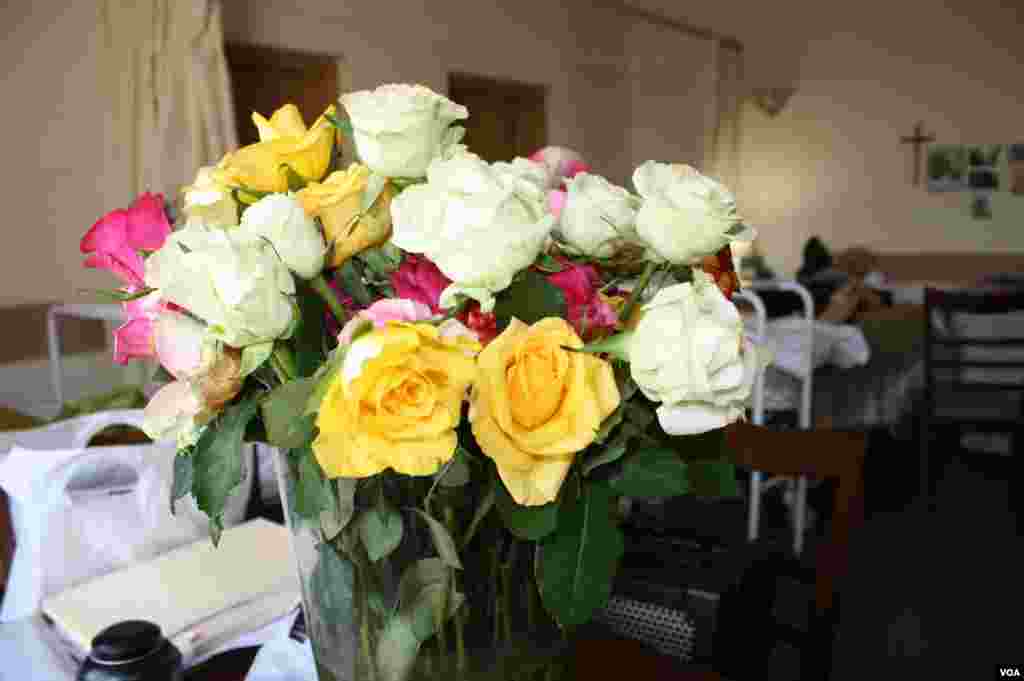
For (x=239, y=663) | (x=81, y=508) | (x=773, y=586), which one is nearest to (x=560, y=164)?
(x=239, y=663)

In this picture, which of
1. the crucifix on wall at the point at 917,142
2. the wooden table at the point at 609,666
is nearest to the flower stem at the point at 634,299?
the wooden table at the point at 609,666

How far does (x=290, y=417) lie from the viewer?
505 millimetres

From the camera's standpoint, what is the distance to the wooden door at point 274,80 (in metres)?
3.71

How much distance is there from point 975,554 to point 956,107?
170 inches

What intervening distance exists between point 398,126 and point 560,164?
0.18 meters

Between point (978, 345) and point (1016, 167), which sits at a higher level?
point (1016, 167)

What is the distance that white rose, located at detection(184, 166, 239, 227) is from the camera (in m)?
0.56

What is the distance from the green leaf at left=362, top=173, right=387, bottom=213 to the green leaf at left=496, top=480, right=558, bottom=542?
0.70 feet

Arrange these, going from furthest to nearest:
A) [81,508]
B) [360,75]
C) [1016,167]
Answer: [1016,167]
[360,75]
[81,508]

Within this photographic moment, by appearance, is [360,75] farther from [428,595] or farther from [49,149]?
[428,595]

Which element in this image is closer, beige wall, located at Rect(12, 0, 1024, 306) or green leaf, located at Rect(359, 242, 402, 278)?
green leaf, located at Rect(359, 242, 402, 278)

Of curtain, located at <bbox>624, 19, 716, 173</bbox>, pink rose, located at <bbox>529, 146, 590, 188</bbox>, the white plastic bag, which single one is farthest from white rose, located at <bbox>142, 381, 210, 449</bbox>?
curtain, located at <bbox>624, 19, 716, 173</bbox>

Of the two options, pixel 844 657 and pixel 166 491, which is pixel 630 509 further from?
pixel 166 491

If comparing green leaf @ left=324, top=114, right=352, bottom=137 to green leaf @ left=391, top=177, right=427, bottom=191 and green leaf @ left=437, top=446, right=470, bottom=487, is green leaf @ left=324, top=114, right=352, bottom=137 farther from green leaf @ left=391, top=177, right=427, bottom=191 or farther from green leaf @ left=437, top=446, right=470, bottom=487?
green leaf @ left=437, top=446, right=470, bottom=487
